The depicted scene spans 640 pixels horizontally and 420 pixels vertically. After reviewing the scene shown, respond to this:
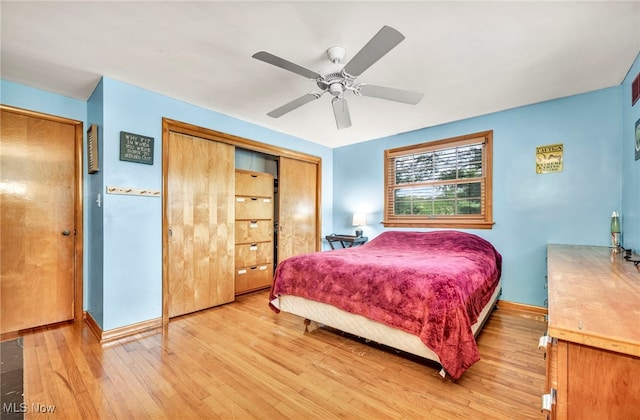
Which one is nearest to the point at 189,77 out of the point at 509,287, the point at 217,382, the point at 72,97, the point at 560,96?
the point at 72,97

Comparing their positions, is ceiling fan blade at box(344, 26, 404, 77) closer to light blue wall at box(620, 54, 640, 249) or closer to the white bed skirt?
the white bed skirt

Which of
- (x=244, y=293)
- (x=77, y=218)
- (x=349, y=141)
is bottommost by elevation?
(x=244, y=293)

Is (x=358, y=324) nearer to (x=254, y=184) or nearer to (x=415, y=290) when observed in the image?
(x=415, y=290)

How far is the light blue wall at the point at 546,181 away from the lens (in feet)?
8.89

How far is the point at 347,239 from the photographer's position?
4.41 m

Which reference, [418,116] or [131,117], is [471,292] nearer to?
[418,116]

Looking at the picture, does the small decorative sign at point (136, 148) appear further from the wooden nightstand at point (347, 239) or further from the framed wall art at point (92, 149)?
the wooden nightstand at point (347, 239)

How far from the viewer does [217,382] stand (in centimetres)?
180

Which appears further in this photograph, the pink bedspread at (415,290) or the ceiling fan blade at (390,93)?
the ceiling fan blade at (390,93)

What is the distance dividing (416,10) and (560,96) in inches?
91.6

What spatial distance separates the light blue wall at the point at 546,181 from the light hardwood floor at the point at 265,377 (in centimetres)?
83

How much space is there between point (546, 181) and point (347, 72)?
8.78 ft

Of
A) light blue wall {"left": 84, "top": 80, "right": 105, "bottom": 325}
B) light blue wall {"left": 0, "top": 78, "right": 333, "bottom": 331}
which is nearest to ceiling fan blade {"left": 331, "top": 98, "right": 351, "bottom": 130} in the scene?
light blue wall {"left": 0, "top": 78, "right": 333, "bottom": 331}

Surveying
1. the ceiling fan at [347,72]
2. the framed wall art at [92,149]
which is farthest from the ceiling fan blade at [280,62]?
the framed wall art at [92,149]
